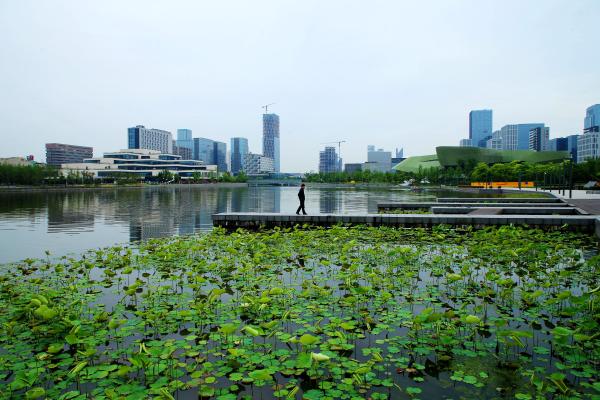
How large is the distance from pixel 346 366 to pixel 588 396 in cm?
235

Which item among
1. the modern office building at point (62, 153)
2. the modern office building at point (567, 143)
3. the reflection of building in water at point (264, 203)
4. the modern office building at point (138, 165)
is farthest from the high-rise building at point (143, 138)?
the modern office building at point (567, 143)

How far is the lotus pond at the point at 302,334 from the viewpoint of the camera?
422cm

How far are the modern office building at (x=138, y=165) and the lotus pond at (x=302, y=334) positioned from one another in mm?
117445

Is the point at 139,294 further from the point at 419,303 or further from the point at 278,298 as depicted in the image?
the point at 419,303

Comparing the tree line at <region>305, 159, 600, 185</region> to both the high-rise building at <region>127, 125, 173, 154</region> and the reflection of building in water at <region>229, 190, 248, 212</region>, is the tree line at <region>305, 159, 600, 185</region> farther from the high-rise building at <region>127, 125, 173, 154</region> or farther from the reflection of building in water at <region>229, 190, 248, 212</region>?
the high-rise building at <region>127, 125, 173, 154</region>

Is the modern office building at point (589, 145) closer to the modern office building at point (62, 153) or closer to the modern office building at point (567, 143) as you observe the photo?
the modern office building at point (567, 143)

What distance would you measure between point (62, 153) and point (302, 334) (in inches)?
7629

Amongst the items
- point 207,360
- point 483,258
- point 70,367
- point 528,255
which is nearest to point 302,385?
point 207,360

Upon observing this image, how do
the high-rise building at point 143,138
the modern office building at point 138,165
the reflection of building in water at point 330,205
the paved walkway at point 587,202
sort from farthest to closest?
the high-rise building at point 143,138 < the modern office building at point 138,165 < the reflection of building in water at point 330,205 < the paved walkway at point 587,202

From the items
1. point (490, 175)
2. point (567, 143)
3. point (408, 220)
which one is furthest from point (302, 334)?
point (567, 143)

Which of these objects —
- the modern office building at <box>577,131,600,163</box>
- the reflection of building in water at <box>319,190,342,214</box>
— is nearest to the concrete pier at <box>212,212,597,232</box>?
the reflection of building in water at <box>319,190,342,214</box>

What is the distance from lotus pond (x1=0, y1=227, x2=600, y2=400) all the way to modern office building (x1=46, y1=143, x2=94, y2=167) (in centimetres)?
18375

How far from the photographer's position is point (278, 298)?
278 inches

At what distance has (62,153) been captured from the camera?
171 metres
